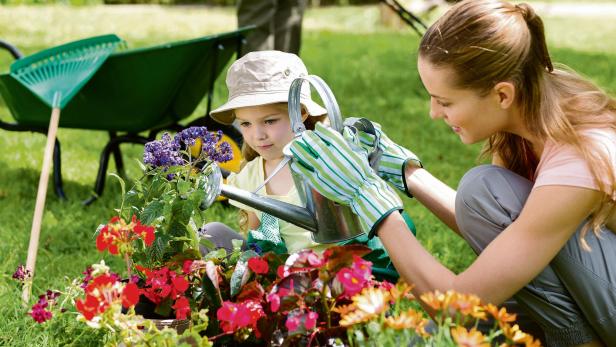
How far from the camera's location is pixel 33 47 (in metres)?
6.83

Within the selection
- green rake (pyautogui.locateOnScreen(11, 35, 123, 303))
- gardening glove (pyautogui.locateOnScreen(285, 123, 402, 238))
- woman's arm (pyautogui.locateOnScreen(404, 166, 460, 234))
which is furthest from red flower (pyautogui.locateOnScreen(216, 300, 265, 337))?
green rake (pyautogui.locateOnScreen(11, 35, 123, 303))

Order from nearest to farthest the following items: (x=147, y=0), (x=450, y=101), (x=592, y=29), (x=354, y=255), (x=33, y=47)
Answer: (x=354, y=255)
(x=450, y=101)
(x=33, y=47)
(x=592, y=29)
(x=147, y=0)

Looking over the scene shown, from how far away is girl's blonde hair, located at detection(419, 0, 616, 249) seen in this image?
157 centimetres

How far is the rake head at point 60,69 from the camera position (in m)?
3.08

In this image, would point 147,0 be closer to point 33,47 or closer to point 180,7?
point 180,7

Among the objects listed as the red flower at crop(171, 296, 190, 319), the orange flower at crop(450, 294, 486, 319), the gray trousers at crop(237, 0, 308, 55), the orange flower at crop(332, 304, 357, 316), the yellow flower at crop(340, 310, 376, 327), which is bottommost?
the gray trousers at crop(237, 0, 308, 55)

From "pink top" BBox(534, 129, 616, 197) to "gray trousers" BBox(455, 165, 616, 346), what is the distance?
0.10 meters

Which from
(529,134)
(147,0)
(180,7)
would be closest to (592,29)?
(180,7)

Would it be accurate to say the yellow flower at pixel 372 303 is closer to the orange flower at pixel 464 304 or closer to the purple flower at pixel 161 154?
the orange flower at pixel 464 304

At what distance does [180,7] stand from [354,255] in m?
11.2

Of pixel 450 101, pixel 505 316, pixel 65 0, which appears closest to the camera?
pixel 505 316

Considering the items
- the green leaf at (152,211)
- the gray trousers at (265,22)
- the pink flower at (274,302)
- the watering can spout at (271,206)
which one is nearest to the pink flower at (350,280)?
the pink flower at (274,302)

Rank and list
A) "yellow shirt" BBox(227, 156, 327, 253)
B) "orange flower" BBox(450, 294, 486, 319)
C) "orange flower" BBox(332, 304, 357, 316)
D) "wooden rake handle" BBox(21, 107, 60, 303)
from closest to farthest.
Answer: "orange flower" BBox(450, 294, 486, 319), "orange flower" BBox(332, 304, 357, 316), "yellow shirt" BBox(227, 156, 327, 253), "wooden rake handle" BBox(21, 107, 60, 303)

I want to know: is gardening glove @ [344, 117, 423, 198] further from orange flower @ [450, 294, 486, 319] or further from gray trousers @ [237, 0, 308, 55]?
gray trousers @ [237, 0, 308, 55]
